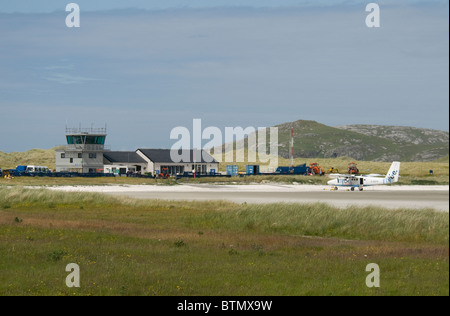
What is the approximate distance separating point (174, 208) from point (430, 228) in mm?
30490

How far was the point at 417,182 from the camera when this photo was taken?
4215 inches

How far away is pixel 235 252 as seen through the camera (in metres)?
25.4

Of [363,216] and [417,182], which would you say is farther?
[417,182]

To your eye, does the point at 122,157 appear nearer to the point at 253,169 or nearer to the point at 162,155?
the point at 162,155

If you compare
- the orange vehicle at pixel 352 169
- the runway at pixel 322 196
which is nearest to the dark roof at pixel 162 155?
the runway at pixel 322 196

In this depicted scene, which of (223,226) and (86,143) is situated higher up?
(86,143)

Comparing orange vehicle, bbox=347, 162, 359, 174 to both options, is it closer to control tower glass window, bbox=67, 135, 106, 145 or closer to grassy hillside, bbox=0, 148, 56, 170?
control tower glass window, bbox=67, 135, 106, 145

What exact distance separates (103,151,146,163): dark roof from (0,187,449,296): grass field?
10318 centimetres

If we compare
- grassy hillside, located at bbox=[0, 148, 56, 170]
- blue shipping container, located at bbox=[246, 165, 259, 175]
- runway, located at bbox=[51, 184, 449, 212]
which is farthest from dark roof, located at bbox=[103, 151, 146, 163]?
runway, located at bbox=[51, 184, 449, 212]

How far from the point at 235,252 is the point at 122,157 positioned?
127m

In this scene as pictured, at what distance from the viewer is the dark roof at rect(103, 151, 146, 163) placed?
147 m

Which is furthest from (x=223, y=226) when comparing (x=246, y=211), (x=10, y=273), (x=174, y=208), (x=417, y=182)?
(x=417, y=182)

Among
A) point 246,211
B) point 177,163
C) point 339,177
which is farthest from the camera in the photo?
point 177,163
